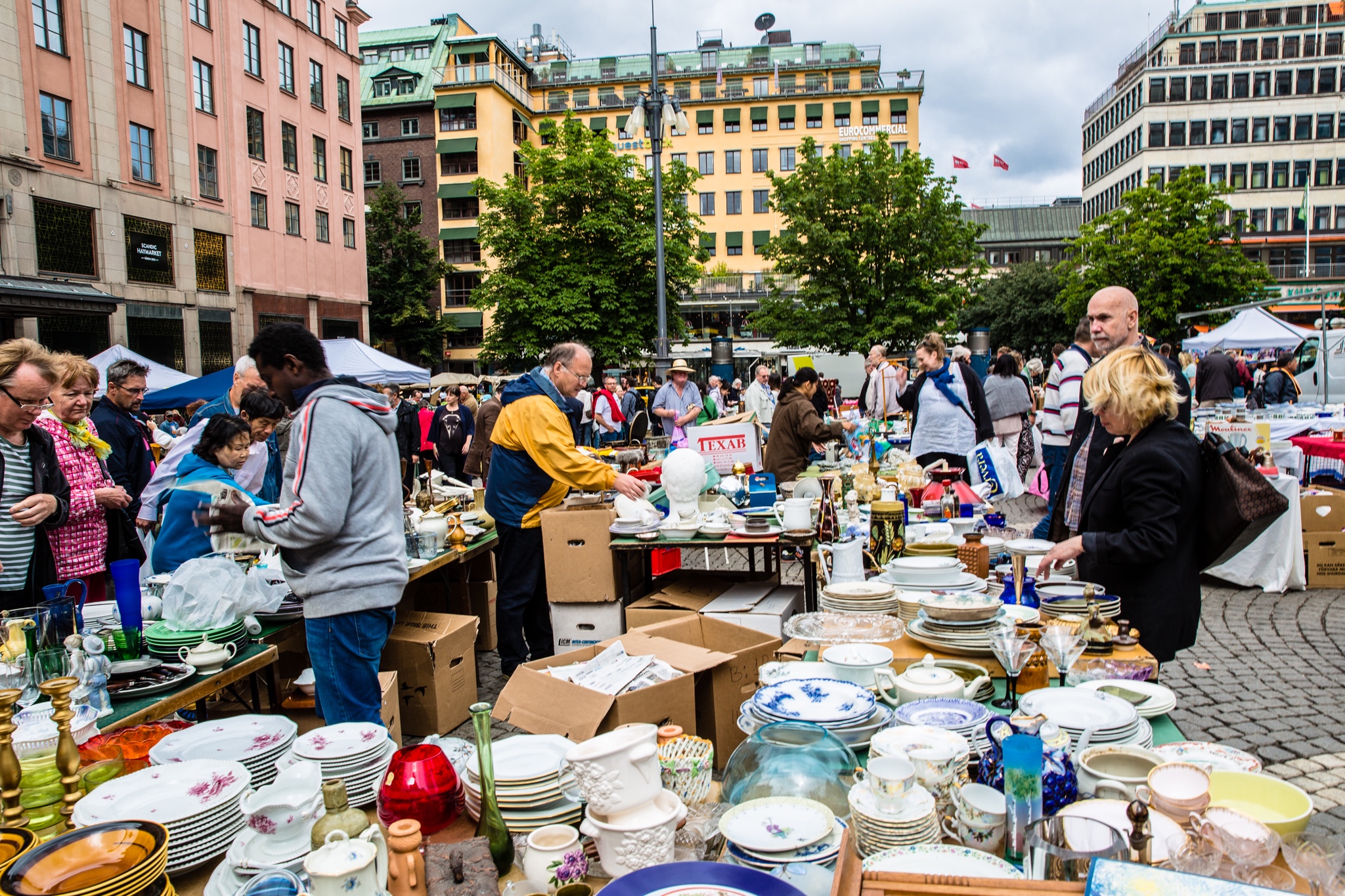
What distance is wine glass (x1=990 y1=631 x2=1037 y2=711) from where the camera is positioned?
2275 mm

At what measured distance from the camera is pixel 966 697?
226cm

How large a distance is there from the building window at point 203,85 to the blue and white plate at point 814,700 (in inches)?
1042

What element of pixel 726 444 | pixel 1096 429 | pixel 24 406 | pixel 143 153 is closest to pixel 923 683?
pixel 1096 429

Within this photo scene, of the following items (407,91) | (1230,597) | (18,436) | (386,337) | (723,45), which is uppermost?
(723,45)

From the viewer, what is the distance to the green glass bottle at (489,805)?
1.63 meters

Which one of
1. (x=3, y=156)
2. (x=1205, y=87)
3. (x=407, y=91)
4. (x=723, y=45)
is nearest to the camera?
(x=3, y=156)

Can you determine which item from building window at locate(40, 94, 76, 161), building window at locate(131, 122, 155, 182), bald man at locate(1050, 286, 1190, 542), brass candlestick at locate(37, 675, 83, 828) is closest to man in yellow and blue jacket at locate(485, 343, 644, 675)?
bald man at locate(1050, 286, 1190, 542)

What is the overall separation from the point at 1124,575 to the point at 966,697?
1170mm

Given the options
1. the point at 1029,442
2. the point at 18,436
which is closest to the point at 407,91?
the point at 1029,442

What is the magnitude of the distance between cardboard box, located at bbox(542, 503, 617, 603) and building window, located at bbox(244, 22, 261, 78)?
2609 cm

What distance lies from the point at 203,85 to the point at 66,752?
A: 88.3 ft

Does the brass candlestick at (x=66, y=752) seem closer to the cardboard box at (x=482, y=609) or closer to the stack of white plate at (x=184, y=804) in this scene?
the stack of white plate at (x=184, y=804)

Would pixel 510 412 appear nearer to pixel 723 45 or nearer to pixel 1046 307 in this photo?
pixel 1046 307

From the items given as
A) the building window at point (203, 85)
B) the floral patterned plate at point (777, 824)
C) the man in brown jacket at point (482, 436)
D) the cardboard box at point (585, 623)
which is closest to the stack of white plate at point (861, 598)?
the floral patterned plate at point (777, 824)
